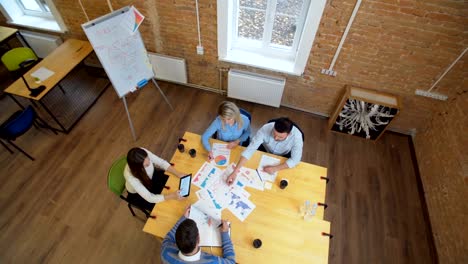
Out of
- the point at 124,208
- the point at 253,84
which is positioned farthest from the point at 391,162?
the point at 124,208

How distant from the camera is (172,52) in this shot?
4051 millimetres

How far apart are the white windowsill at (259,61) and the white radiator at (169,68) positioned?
787 mm

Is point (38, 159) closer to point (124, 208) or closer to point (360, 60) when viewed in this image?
point (124, 208)

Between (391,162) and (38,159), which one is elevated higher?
(38,159)

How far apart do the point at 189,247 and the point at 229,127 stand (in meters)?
1.32

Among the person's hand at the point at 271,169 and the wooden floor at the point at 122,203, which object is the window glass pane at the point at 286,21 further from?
the person's hand at the point at 271,169

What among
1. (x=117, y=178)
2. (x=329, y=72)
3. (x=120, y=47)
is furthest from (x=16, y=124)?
(x=329, y=72)

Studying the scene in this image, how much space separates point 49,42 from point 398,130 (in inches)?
246

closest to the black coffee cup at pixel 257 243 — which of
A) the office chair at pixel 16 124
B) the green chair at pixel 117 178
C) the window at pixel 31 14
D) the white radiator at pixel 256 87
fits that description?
the green chair at pixel 117 178

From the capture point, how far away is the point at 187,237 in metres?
1.60

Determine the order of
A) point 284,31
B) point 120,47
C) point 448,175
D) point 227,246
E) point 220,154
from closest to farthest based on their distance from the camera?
1. point 227,246
2. point 220,154
3. point 448,175
4. point 120,47
5. point 284,31

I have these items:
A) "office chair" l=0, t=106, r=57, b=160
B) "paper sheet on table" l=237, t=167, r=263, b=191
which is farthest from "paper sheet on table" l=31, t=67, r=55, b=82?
"paper sheet on table" l=237, t=167, r=263, b=191

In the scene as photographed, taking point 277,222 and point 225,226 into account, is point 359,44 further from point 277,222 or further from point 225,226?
point 225,226

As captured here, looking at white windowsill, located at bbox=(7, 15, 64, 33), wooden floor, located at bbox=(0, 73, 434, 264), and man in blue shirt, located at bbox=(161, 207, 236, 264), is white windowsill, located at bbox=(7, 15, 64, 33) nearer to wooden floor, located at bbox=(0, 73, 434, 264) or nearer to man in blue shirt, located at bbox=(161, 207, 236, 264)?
wooden floor, located at bbox=(0, 73, 434, 264)
